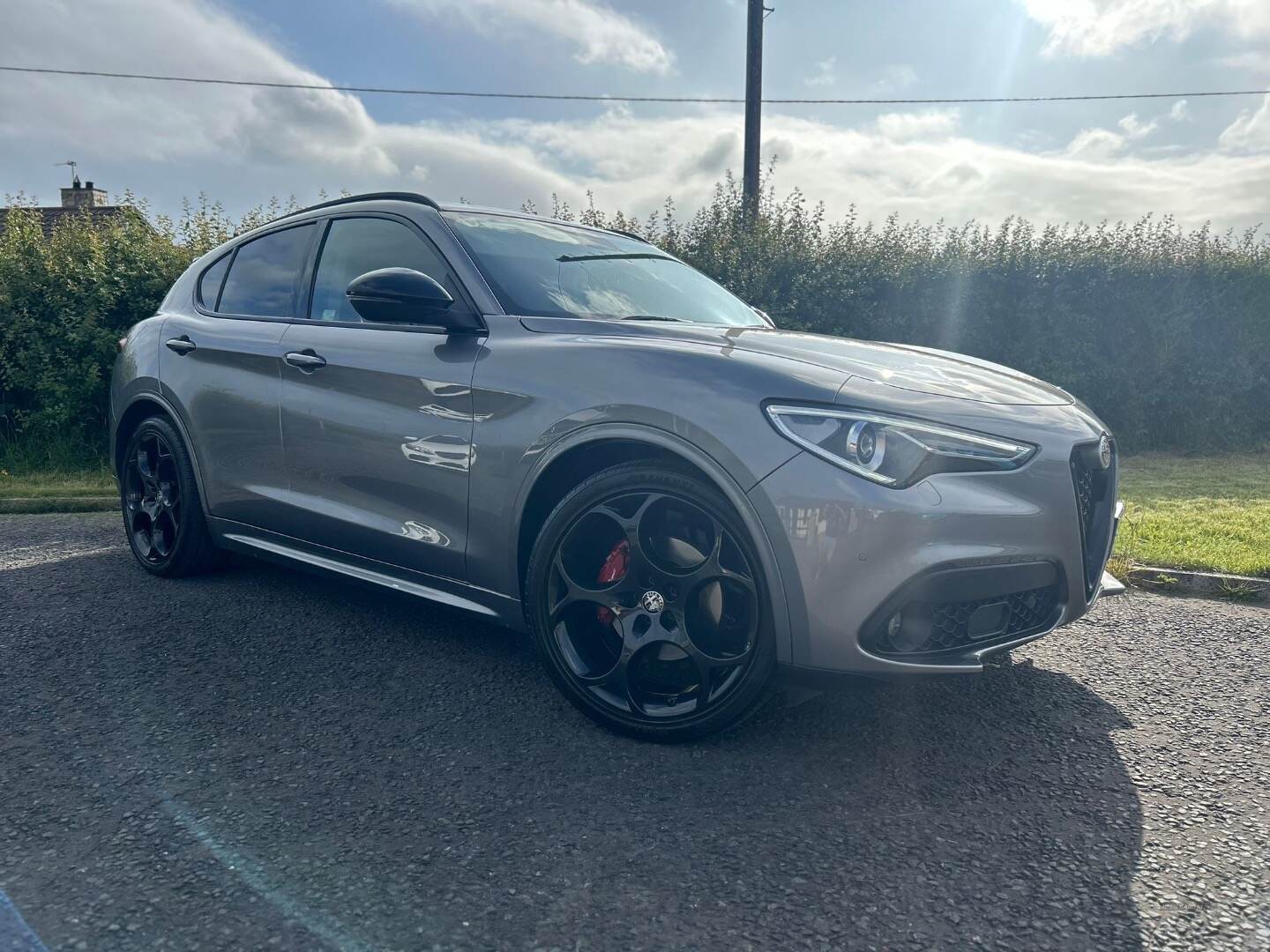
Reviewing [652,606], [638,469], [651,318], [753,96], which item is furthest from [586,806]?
[753,96]

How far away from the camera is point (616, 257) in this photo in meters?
4.14

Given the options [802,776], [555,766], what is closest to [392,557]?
[555,766]

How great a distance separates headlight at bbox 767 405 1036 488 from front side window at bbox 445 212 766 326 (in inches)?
44.6

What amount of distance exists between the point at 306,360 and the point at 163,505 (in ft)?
5.02

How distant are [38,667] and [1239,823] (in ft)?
12.6

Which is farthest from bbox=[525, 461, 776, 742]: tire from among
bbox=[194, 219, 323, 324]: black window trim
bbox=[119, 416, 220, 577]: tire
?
bbox=[119, 416, 220, 577]: tire

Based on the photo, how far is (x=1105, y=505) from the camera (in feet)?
9.94

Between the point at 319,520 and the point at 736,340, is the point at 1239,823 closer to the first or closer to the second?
the point at 736,340

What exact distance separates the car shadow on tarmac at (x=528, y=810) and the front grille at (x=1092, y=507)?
0.55 m

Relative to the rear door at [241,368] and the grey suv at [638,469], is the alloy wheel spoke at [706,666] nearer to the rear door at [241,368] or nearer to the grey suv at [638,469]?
the grey suv at [638,469]

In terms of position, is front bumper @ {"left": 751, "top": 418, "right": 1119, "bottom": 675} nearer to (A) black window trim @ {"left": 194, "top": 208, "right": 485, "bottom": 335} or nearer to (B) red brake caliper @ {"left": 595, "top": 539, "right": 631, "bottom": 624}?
(B) red brake caliper @ {"left": 595, "top": 539, "right": 631, "bottom": 624}

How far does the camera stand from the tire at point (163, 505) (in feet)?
15.2

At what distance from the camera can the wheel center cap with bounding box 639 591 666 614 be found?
9.51 feet

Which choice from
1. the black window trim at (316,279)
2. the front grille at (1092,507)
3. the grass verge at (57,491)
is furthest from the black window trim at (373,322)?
the grass verge at (57,491)
